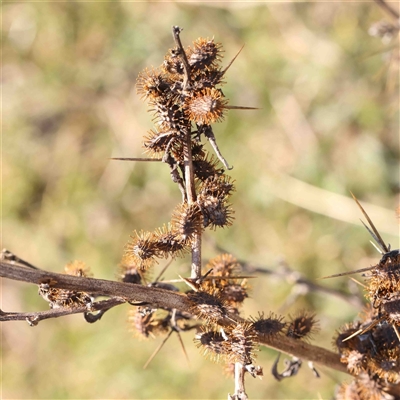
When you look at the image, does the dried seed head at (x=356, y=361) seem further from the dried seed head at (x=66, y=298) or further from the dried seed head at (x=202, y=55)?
the dried seed head at (x=202, y=55)

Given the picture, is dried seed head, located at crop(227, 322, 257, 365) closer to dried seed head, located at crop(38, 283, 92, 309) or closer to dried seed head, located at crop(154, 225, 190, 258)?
dried seed head, located at crop(154, 225, 190, 258)

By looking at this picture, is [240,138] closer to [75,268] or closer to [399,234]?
[399,234]

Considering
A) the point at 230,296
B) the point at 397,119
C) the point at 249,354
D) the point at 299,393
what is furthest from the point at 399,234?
the point at 249,354

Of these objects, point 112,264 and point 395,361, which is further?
point 112,264

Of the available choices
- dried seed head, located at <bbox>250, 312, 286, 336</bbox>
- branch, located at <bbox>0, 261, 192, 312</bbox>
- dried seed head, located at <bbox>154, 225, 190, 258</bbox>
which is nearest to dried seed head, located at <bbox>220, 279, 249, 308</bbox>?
dried seed head, located at <bbox>250, 312, 286, 336</bbox>

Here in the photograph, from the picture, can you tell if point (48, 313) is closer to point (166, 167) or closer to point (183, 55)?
point (183, 55)

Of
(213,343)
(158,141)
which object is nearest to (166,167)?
(158,141)
